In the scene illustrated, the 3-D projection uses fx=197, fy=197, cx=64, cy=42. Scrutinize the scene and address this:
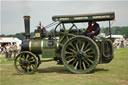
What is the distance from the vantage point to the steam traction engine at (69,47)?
8.03 meters

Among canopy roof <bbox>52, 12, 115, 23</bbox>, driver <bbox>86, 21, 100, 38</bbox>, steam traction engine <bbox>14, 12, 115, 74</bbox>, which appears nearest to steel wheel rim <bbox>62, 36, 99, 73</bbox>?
steam traction engine <bbox>14, 12, 115, 74</bbox>

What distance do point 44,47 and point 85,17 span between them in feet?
7.08

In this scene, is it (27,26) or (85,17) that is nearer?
(85,17)

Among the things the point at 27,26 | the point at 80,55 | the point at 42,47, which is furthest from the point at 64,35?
the point at 27,26

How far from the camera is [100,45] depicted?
8.41 metres

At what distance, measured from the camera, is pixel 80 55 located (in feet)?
26.3

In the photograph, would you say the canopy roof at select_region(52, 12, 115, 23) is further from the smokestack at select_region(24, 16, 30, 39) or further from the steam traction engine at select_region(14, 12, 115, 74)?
the smokestack at select_region(24, 16, 30, 39)

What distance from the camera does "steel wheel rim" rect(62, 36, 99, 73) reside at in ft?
26.1

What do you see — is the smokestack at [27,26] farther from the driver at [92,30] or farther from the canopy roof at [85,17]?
the driver at [92,30]

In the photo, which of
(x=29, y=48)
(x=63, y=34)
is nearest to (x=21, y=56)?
(x=29, y=48)

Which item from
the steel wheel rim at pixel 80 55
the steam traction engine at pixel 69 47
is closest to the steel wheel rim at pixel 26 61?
the steam traction engine at pixel 69 47

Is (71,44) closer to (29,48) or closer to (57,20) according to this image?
(57,20)

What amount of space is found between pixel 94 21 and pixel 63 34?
4.81 ft

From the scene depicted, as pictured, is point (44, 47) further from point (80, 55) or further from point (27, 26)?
point (80, 55)
